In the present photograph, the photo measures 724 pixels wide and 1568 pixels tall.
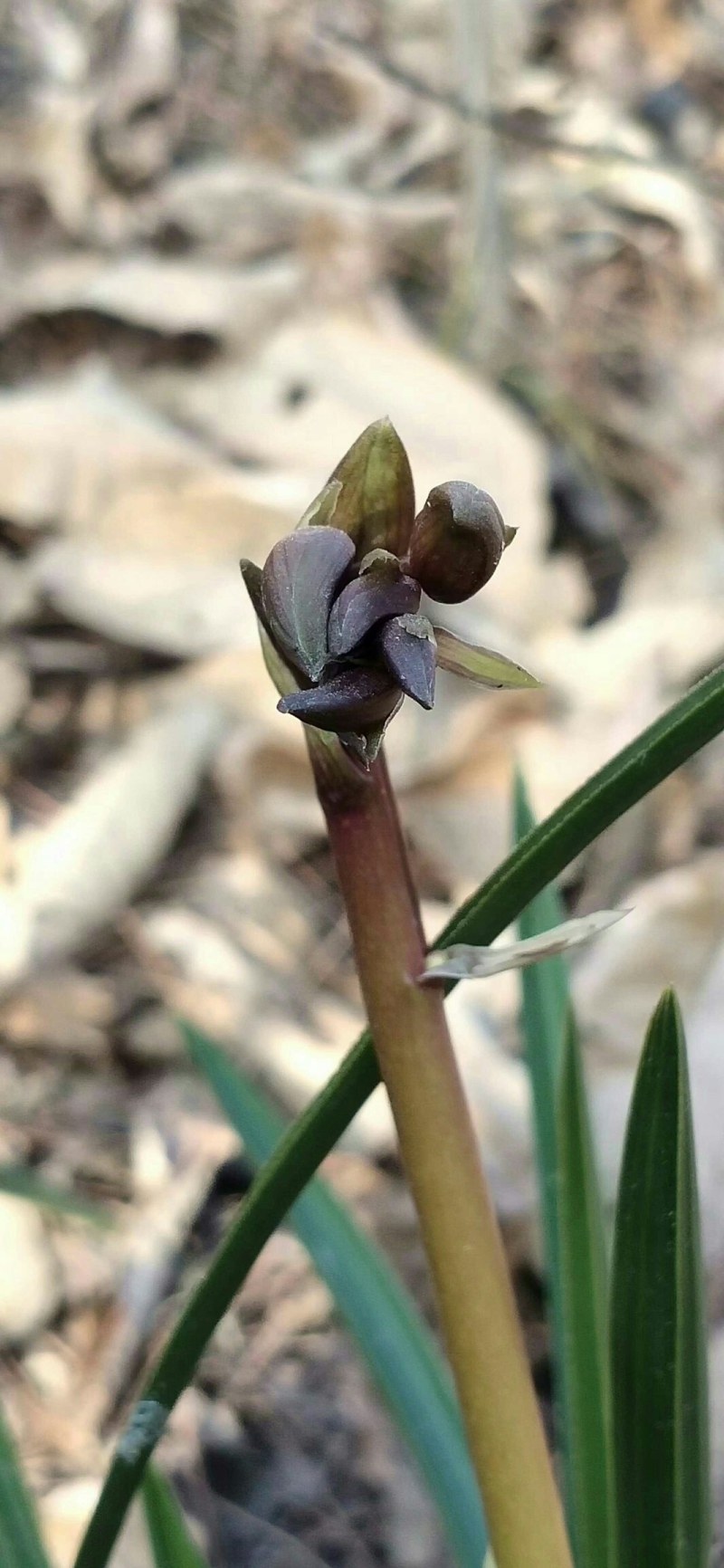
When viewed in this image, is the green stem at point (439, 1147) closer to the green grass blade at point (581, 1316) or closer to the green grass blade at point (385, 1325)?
the green grass blade at point (581, 1316)

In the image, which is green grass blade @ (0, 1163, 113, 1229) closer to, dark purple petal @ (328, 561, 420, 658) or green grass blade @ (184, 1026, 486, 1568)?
green grass blade @ (184, 1026, 486, 1568)

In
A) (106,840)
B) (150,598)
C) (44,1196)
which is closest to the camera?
(44,1196)

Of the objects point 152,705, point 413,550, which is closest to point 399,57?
point 152,705

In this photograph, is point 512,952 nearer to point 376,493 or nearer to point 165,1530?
point 376,493

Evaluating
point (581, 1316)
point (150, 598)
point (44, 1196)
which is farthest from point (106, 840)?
point (581, 1316)

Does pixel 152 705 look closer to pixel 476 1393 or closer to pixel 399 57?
pixel 476 1393
